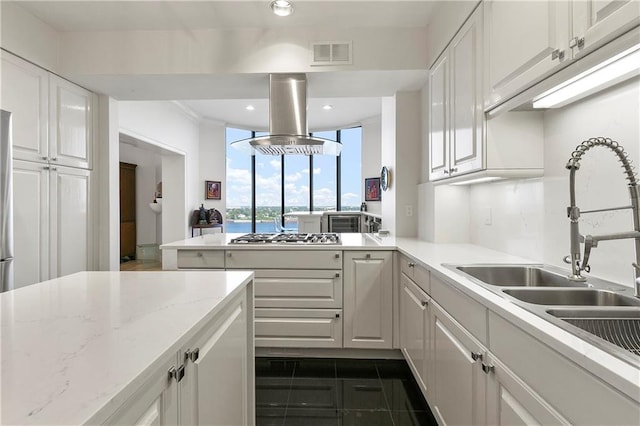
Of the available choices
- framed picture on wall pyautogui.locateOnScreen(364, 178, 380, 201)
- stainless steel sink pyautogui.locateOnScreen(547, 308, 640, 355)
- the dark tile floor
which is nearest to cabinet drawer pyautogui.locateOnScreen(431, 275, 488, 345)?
stainless steel sink pyautogui.locateOnScreen(547, 308, 640, 355)

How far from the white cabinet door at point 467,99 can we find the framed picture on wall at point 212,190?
5.43 m

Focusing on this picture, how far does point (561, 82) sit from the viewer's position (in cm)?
117

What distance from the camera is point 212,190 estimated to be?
6.67m

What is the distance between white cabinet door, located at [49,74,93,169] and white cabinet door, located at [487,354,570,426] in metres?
3.25

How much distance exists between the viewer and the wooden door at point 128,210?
20.9 feet

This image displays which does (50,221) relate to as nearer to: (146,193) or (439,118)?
(439,118)

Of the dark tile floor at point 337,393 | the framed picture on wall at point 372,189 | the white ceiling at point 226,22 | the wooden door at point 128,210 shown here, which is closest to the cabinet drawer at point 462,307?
the dark tile floor at point 337,393

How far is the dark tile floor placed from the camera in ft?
6.28

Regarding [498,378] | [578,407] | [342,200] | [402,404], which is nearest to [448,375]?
[498,378]

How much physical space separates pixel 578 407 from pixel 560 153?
1.28 metres

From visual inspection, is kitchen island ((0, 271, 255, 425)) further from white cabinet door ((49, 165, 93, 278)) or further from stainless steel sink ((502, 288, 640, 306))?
white cabinet door ((49, 165, 93, 278))

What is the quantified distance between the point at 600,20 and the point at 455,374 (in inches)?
52.6

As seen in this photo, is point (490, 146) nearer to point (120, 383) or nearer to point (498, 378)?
point (498, 378)

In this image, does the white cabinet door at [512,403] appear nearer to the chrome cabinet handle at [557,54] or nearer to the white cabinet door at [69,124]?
the chrome cabinet handle at [557,54]
